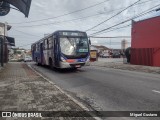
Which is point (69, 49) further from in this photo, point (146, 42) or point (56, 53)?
point (146, 42)

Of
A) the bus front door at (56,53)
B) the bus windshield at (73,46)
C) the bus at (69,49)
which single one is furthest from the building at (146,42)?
the bus front door at (56,53)

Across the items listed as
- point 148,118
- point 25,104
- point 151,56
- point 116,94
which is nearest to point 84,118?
point 148,118

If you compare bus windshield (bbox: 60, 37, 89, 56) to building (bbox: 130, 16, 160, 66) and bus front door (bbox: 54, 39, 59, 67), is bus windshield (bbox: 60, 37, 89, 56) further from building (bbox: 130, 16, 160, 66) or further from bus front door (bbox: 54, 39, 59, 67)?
building (bbox: 130, 16, 160, 66)

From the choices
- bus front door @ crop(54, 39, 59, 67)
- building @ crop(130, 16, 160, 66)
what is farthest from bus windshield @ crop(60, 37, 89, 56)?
building @ crop(130, 16, 160, 66)

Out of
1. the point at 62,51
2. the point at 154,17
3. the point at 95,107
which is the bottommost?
the point at 95,107

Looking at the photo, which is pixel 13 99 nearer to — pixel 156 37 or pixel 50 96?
pixel 50 96

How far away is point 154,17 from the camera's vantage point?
26.6 m

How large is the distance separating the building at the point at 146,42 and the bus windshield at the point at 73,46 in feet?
35.2

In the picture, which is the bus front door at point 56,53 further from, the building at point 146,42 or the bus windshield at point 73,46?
the building at point 146,42

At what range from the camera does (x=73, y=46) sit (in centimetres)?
1795

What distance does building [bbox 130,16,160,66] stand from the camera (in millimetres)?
25906

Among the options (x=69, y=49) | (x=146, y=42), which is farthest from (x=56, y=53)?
(x=146, y=42)

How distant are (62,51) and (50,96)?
31.0 feet

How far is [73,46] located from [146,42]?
13.5m
